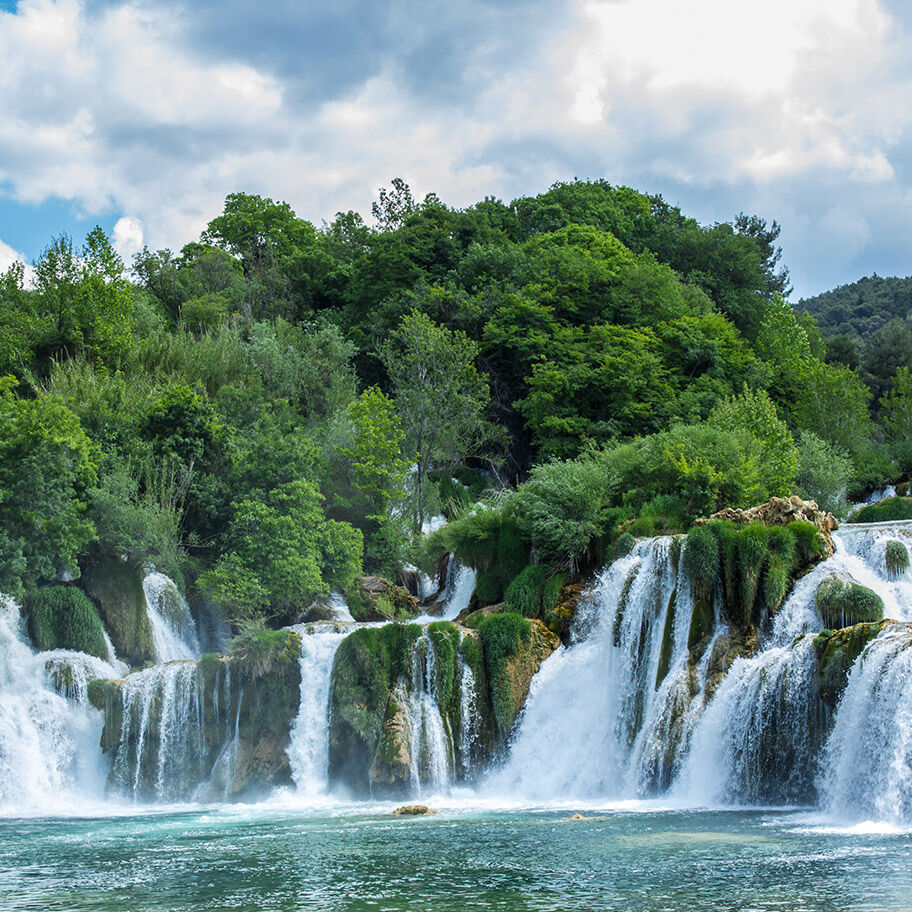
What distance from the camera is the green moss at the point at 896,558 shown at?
28422mm

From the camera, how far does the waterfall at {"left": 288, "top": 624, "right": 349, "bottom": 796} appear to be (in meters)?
29.2

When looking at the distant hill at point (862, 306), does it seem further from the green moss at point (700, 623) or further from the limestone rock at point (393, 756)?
the limestone rock at point (393, 756)

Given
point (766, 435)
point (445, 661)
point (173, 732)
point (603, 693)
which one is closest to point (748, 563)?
point (603, 693)

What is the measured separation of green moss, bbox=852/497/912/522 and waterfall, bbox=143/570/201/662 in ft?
84.8

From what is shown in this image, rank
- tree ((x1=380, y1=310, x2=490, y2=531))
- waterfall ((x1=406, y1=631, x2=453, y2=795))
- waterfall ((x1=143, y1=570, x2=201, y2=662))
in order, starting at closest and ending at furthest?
waterfall ((x1=406, y1=631, x2=453, y2=795)) < waterfall ((x1=143, y1=570, x2=201, y2=662)) < tree ((x1=380, y1=310, x2=490, y2=531))

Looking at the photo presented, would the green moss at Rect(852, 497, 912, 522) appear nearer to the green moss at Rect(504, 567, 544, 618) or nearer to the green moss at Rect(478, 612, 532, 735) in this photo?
the green moss at Rect(504, 567, 544, 618)

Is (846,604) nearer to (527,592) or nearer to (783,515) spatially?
(783,515)

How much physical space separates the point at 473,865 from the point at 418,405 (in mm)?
28995

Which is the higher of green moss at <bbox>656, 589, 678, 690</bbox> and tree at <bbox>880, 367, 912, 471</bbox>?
tree at <bbox>880, 367, 912, 471</bbox>

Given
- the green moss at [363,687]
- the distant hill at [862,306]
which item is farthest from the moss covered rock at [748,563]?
the distant hill at [862,306]

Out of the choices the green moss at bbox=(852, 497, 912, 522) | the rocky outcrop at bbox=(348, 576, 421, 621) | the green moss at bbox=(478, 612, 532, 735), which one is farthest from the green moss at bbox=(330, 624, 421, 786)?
the green moss at bbox=(852, 497, 912, 522)

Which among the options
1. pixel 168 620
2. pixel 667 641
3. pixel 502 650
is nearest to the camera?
pixel 667 641

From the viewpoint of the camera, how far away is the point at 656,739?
26.5m

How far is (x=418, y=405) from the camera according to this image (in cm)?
4528
